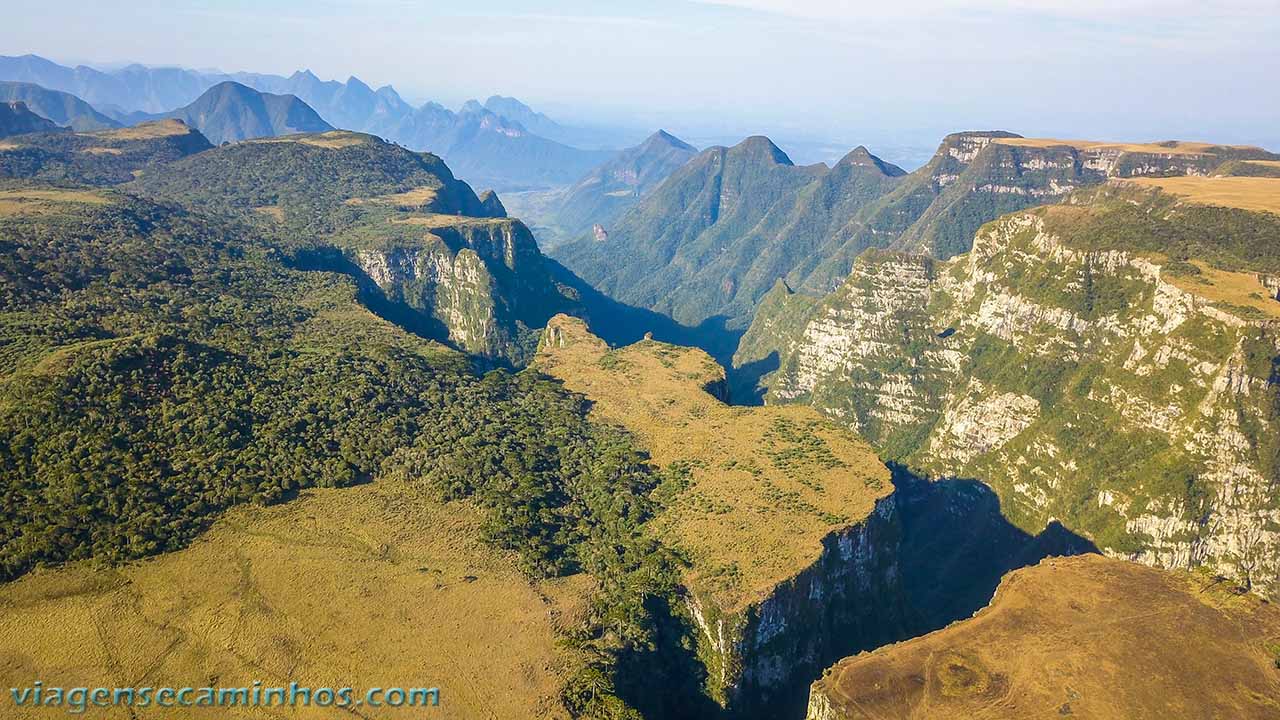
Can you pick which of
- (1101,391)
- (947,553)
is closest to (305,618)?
(947,553)

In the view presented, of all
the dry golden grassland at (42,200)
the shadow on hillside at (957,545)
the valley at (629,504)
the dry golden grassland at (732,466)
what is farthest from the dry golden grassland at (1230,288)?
the dry golden grassland at (42,200)

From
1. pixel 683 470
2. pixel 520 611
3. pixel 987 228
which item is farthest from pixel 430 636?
pixel 987 228

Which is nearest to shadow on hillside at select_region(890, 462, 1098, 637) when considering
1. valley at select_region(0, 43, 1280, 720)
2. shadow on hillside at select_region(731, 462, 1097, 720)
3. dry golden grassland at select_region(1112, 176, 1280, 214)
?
shadow on hillside at select_region(731, 462, 1097, 720)

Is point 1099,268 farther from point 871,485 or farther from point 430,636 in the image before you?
point 430,636

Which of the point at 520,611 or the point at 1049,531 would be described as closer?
the point at 520,611

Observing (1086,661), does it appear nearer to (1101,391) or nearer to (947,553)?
(947,553)
